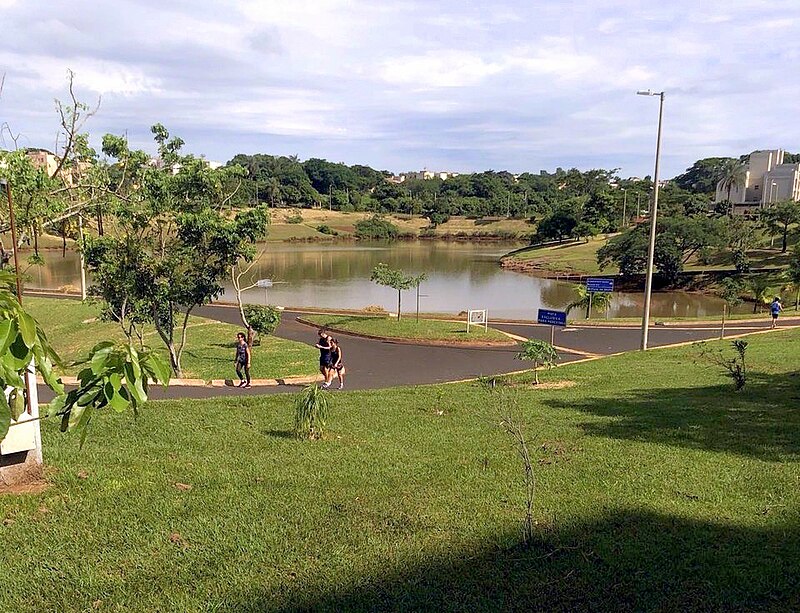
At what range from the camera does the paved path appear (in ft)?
48.6

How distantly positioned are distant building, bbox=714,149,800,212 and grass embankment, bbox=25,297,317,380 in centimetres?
8702

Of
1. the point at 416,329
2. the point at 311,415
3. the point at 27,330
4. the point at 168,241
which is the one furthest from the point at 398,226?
the point at 27,330

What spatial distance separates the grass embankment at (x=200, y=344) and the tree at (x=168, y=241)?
60.2 inches

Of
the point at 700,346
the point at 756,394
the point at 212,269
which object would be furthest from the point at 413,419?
the point at 700,346

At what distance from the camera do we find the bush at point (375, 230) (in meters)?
108

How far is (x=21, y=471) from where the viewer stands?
564 centimetres

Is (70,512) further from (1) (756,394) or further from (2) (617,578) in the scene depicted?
(1) (756,394)

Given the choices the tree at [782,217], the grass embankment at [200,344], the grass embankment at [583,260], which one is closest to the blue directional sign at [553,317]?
the grass embankment at [200,344]

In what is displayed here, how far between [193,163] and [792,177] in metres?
98.5

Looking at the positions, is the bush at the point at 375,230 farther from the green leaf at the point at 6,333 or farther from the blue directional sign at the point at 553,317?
the green leaf at the point at 6,333

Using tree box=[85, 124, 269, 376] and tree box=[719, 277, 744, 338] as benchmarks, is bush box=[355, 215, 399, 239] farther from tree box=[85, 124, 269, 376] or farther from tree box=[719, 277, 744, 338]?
tree box=[85, 124, 269, 376]

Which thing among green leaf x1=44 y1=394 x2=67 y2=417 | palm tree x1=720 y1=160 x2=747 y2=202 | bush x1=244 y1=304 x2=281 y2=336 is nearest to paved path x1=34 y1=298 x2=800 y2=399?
bush x1=244 y1=304 x2=281 y2=336

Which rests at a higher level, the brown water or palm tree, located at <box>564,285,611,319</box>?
palm tree, located at <box>564,285,611,319</box>

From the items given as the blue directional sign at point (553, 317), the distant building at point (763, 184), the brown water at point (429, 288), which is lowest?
the brown water at point (429, 288)
